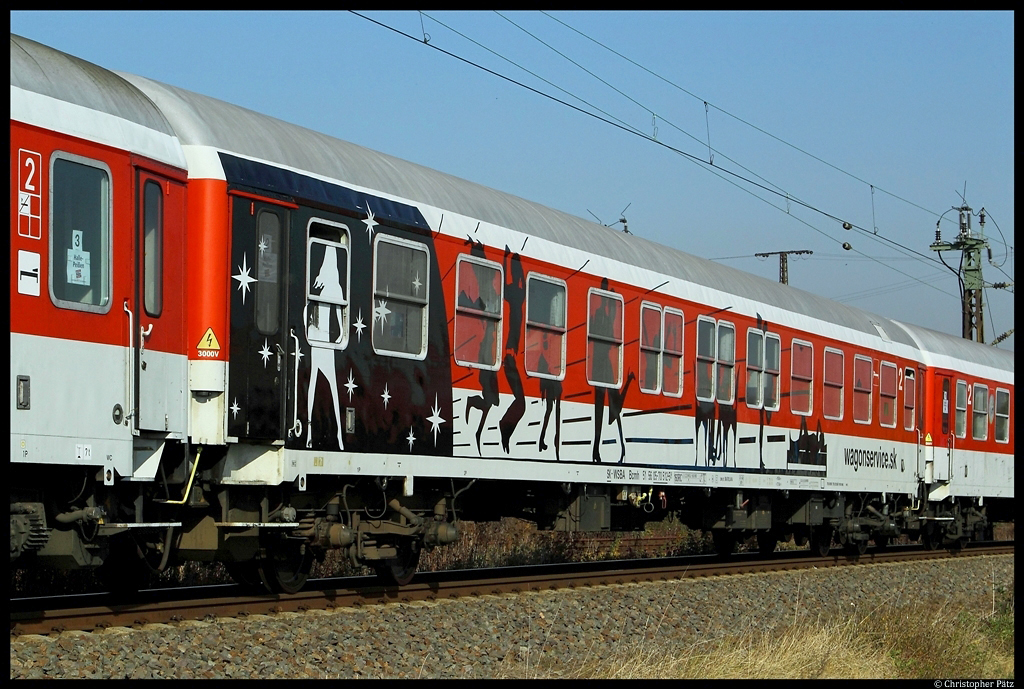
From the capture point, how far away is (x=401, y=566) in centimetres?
1220

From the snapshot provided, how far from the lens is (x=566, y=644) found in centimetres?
1009

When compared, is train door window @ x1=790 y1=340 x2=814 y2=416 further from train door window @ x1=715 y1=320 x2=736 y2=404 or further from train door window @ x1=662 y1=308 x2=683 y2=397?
train door window @ x1=662 y1=308 x2=683 y2=397

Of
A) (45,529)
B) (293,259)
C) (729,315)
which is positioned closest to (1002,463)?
(729,315)

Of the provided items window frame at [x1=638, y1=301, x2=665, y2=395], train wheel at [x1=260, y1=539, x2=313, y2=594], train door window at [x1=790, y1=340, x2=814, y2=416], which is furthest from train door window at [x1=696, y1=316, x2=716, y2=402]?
train wheel at [x1=260, y1=539, x2=313, y2=594]

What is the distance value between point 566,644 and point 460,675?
1.69 meters

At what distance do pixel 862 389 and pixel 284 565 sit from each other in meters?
11.0

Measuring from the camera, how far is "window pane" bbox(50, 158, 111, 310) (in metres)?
7.96

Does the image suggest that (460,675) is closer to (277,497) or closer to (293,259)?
(277,497)

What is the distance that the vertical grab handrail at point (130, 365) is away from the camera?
8.38 meters

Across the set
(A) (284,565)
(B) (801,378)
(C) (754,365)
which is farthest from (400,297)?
(B) (801,378)

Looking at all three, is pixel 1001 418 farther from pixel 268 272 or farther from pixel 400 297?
pixel 268 272

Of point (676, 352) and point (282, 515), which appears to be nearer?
point (282, 515)

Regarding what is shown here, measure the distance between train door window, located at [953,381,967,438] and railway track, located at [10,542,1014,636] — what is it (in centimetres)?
457

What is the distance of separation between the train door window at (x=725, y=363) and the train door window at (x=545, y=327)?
342 centimetres
